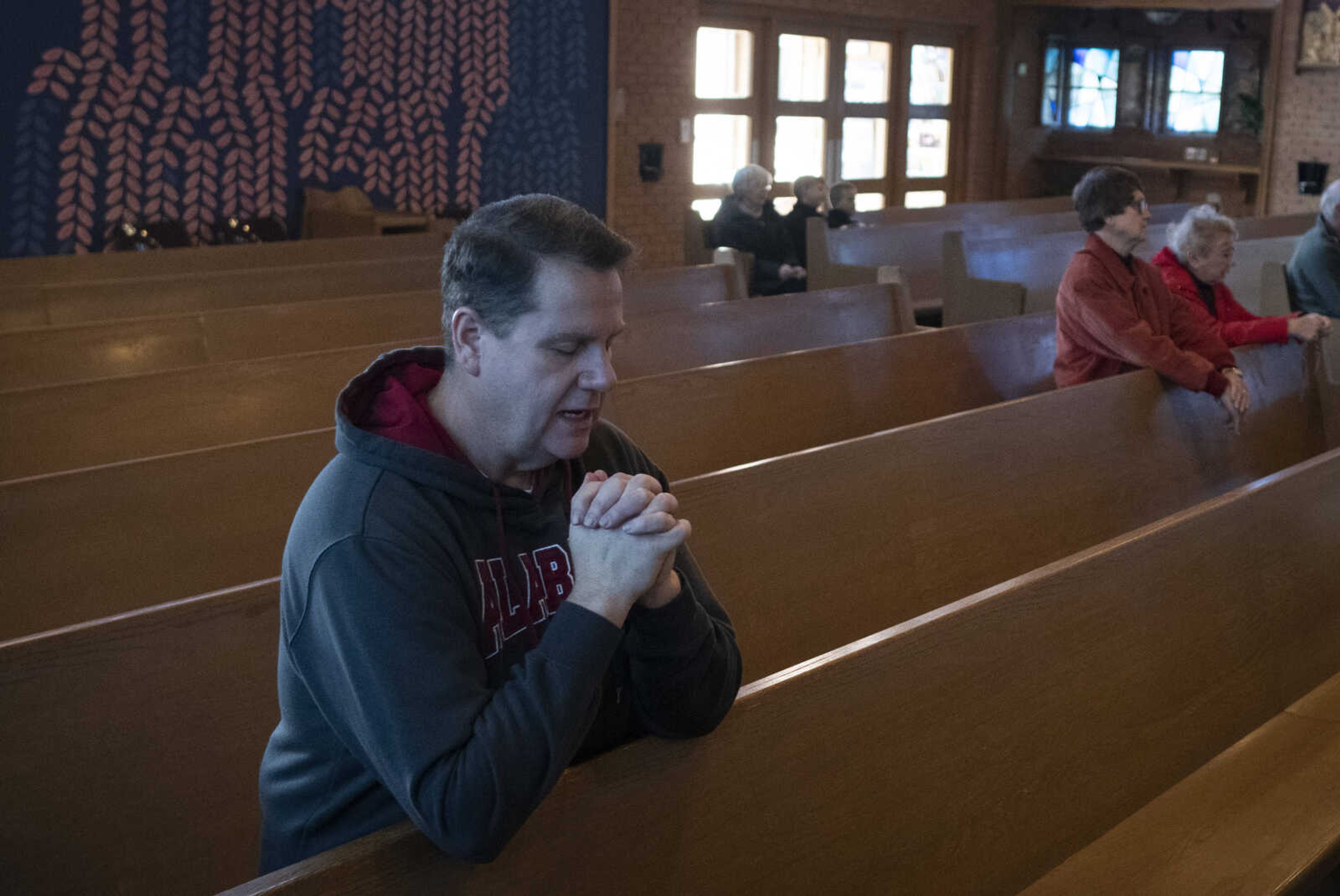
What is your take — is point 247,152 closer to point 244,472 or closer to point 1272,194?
point 244,472

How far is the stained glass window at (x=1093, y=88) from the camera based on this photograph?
12.6 meters

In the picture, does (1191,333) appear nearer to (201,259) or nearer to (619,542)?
(619,542)

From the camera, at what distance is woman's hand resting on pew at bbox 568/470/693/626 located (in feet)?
4.00

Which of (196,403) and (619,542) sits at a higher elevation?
(619,542)

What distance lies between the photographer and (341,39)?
24.9ft

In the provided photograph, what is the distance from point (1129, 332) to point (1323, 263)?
6.00ft

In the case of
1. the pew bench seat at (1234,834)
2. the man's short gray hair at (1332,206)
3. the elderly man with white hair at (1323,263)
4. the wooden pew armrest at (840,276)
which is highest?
the man's short gray hair at (1332,206)

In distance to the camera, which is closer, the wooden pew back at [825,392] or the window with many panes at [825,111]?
the wooden pew back at [825,392]

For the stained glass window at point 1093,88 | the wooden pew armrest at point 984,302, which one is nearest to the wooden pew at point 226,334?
the wooden pew armrest at point 984,302

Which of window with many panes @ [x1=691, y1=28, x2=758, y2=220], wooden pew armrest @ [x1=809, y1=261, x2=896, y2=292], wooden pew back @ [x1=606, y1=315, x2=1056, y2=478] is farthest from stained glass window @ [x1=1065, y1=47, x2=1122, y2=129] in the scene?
wooden pew back @ [x1=606, y1=315, x2=1056, y2=478]

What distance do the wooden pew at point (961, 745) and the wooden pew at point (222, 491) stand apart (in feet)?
1.91

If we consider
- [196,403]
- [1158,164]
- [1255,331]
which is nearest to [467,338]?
[196,403]

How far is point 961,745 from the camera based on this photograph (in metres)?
1.76

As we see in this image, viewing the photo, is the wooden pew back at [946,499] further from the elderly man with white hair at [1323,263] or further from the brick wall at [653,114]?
the brick wall at [653,114]
